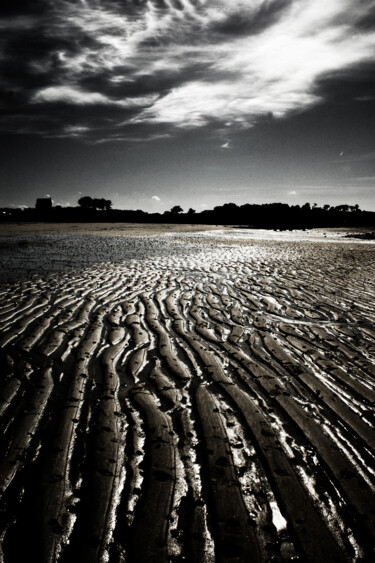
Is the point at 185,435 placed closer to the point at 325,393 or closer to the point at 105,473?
the point at 105,473

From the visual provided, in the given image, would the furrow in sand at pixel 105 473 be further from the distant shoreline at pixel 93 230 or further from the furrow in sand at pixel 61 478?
the distant shoreline at pixel 93 230

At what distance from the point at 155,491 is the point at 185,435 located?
691mm

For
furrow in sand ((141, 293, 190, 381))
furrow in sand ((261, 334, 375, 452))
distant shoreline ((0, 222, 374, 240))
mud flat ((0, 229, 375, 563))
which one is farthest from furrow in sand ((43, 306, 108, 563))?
distant shoreline ((0, 222, 374, 240))

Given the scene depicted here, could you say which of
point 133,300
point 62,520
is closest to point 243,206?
point 133,300

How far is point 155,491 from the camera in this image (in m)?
2.44

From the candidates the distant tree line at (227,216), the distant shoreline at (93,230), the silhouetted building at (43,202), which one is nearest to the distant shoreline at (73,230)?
the distant shoreline at (93,230)

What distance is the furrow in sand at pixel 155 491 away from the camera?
2031 mm

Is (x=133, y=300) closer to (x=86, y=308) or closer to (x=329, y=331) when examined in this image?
(x=86, y=308)

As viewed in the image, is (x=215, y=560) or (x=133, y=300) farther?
(x=133, y=300)

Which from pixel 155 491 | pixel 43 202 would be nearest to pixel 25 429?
pixel 155 491

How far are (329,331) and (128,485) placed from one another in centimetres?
478

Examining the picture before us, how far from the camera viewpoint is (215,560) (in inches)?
77.5

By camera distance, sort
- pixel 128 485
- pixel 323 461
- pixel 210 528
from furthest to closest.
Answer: pixel 323 461
pixel 128 485
pixel 210 528

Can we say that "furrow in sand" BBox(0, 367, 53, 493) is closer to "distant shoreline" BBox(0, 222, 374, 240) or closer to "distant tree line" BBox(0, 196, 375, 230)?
"distant shoreline" BBox(0, 222, 374, 240)
